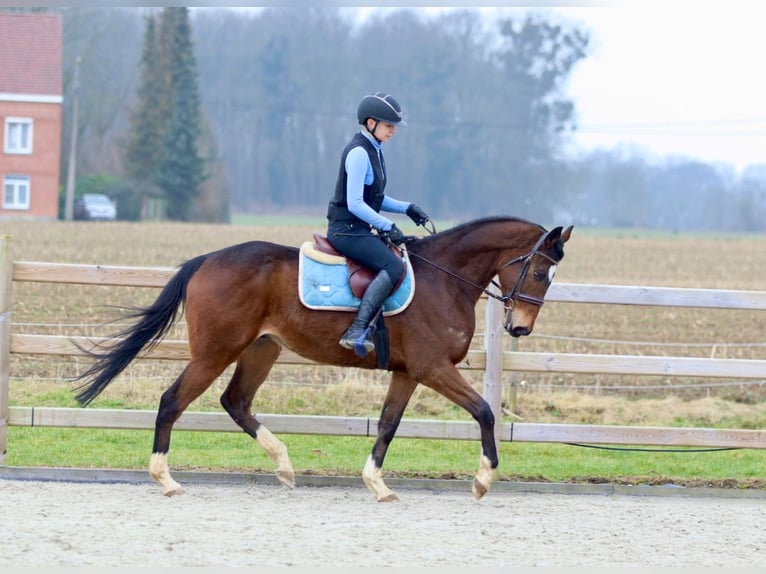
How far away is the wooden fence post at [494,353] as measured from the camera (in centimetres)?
812

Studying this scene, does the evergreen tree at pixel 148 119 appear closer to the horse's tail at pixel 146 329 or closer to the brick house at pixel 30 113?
the brick house at pixel 30 113

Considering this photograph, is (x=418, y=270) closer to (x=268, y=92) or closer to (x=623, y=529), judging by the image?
(x=623, y=529)

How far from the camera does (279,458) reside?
7.60 m

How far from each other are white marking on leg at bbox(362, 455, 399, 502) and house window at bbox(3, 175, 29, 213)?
5110 centimetres

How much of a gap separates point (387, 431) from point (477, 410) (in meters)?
0.72

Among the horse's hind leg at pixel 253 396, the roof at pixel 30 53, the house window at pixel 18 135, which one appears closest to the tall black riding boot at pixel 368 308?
the horse's hind leg at pixel 253 396

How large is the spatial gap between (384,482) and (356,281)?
5.20 feet

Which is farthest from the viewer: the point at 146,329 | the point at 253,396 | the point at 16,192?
the point at 16,192

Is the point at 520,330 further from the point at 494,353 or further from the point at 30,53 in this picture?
the point at 30,53

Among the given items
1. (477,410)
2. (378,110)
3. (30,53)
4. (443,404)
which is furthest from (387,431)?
(30,53)

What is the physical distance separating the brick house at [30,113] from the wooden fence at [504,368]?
44004mm

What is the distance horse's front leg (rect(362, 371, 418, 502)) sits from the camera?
24.3 ft

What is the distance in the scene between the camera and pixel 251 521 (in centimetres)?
639

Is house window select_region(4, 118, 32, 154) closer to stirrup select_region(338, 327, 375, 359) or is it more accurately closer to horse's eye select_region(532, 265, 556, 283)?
stirrup select_region(338, 327, 375, 359)
